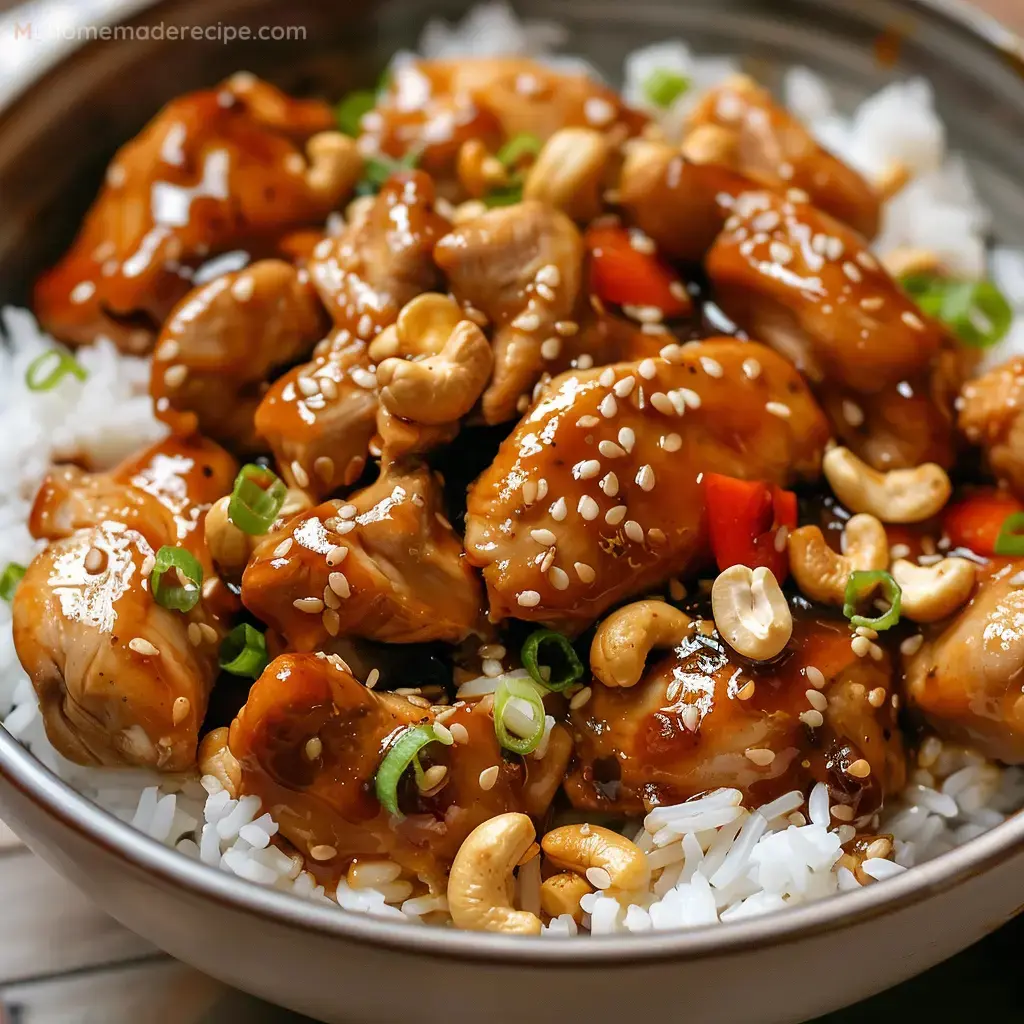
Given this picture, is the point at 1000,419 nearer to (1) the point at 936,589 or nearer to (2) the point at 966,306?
(1) the point at 936,589

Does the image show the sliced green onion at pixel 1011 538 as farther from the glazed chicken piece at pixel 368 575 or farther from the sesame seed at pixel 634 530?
the glazed chicken piece at pixel 368 575

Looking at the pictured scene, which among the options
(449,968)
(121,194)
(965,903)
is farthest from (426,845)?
(121,194)

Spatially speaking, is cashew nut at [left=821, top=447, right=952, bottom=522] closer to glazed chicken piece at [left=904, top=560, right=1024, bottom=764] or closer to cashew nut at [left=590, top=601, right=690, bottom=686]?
glazed chicken piece at [left=904, top=560, right=1024, bottom=764]

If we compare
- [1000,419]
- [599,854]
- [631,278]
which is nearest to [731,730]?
[599,854]

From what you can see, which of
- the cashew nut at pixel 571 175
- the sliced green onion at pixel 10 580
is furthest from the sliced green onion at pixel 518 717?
the cashew nut at pixel 571 175

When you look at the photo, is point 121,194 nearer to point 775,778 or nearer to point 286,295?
point 286,295
